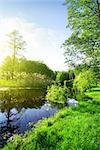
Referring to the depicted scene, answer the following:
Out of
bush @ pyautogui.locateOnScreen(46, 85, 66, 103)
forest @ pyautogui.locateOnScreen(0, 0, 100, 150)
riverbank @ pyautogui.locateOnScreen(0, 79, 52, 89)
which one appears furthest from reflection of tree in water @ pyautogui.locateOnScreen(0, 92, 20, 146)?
riverbank @ pyautogui.locateOnScreen(0, 79, 52, 89)

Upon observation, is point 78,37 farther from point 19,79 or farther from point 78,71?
point 19,79

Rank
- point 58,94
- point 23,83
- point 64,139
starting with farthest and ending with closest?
point 23,83
point 58,94
point 64,139

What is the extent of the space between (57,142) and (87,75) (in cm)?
1688

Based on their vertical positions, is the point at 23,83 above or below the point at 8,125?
above

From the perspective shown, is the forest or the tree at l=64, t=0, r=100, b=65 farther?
the tree at l=64, t=0, r=100, b=65

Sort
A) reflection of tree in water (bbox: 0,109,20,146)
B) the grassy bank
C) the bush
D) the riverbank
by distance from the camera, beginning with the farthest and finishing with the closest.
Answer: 1. the riverbank
2. the bush
3. reflection of tree in water (bbox: 0,109,20,146)
4. the grassy bank

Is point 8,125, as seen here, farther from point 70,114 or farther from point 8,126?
point 70,114

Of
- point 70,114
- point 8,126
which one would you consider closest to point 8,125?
point 8,126

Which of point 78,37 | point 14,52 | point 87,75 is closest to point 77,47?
point 78,37

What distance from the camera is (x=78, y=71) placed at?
32188mm

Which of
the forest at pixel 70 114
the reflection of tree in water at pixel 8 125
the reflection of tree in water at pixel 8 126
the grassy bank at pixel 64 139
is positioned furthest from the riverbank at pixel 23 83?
the grassy bank at pixel 64 139

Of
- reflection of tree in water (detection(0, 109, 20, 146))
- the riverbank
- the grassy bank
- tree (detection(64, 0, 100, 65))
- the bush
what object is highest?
tree (detection(64, 0, 100, 65))

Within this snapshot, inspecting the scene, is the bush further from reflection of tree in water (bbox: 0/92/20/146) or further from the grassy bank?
the grassy bank

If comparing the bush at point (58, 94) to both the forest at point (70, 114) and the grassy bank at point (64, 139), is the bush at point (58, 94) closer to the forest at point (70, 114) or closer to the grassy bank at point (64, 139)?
the forest at point (70, 114)
